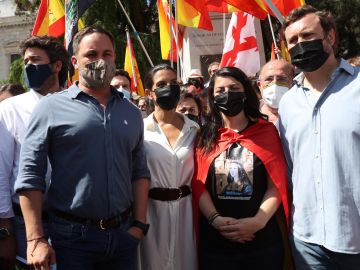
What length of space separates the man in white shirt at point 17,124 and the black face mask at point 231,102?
109cm

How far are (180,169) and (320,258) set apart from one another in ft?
3.41

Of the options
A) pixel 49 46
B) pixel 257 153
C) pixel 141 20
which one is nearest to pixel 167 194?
pixel 257 153

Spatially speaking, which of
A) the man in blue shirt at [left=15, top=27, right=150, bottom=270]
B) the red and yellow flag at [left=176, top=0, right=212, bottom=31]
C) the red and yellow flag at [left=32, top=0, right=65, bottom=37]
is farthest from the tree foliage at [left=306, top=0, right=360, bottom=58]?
the man in blue shirt at [left=15, top=27, right=150, bottom=270]

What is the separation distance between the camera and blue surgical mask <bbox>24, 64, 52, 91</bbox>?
2998 mm

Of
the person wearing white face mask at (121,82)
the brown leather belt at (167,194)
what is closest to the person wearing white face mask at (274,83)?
the brown leather belt at (167,194)

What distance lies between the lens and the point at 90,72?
2588 mm

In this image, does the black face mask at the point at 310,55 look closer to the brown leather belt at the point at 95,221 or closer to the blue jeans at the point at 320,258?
the blue jeans at the point at 320,258

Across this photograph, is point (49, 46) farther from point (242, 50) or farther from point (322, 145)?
point (242, 50)

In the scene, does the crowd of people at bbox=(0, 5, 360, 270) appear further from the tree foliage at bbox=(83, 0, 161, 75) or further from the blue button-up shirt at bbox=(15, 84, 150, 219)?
the tree foliage at bbox=(83, 0, 161, 75)

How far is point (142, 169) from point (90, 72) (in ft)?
2.14

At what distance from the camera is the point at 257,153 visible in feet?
9.38

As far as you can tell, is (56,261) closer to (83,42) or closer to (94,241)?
(94,241)

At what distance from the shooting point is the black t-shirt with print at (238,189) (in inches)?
111

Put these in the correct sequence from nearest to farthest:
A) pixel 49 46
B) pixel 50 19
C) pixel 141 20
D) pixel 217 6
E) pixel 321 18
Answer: pixel 321 18, pixel 49 46, pixel 50 19, pixel 217 6, pixel 141 20
